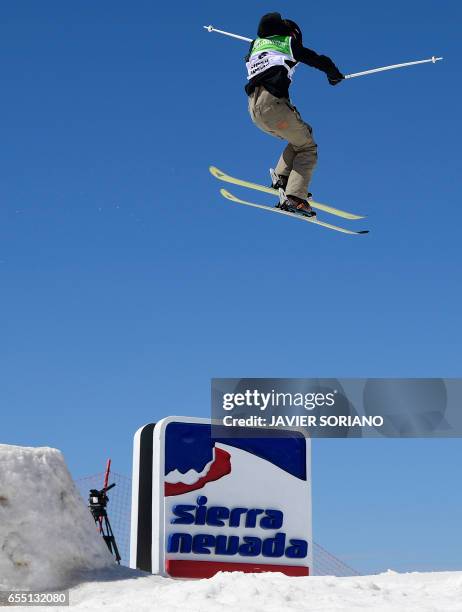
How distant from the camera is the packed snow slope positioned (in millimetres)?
6410

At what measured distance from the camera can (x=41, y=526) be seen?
8.41m

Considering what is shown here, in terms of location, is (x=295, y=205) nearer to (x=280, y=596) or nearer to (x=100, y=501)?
(x=100, y=501)

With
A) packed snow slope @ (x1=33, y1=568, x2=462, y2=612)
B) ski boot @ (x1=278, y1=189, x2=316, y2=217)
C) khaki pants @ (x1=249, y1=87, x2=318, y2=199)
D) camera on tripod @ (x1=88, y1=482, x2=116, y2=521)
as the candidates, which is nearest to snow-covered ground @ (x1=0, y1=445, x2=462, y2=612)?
packed snow slope @ (x1=33, y1=568, x2=462, y2=612)

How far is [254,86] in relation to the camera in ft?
42.9

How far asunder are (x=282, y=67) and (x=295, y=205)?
3.06 m

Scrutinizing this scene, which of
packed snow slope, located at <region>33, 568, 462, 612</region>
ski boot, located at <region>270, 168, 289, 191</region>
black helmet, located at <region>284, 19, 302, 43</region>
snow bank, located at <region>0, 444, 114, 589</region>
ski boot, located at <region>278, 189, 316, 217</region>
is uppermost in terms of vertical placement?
black helmet, located at <region>284, 19, 302, 43</region>

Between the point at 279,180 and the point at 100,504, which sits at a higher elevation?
the point at 279,180

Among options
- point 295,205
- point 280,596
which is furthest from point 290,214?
point 280,596

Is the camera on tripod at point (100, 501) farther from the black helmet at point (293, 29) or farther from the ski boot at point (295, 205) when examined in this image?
the black helmet at point (293, 29)

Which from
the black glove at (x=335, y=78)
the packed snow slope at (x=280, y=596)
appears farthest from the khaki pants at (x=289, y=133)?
the packed snow slope at (x=280, y=596)

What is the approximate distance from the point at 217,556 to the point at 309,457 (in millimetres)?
1992

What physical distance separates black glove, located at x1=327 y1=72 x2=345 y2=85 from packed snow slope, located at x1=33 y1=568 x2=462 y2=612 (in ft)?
25.6

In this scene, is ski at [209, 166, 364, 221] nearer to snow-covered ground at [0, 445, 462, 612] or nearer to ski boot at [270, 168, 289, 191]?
ski boot at [270, 168, 289, 191]

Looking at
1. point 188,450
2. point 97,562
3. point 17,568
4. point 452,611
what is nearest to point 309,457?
point 188,450
